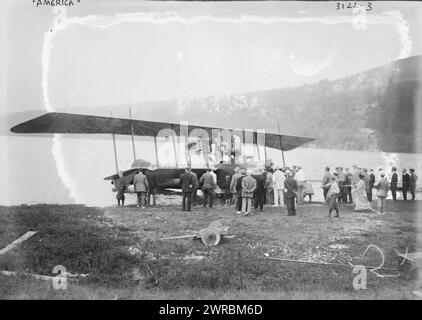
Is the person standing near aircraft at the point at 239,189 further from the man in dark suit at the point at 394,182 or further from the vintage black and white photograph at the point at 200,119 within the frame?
the man in dark suit at the point at 394,182

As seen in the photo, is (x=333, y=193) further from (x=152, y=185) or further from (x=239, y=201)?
(x=152, y=185)

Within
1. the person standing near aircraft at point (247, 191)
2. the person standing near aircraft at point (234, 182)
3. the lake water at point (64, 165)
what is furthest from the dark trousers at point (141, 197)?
the person standing near aircraft at point (247, 191)

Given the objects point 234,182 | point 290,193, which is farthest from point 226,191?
point 290,193

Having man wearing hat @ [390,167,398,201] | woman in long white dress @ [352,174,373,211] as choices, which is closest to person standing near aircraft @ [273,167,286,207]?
woman in long white dress @ [352,174,373,211]

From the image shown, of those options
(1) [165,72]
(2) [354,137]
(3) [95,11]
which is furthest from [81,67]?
(2) [354,137]

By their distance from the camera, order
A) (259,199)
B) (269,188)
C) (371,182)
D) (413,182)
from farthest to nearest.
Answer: (269,188), (259,199), (371,182), (413,182)
